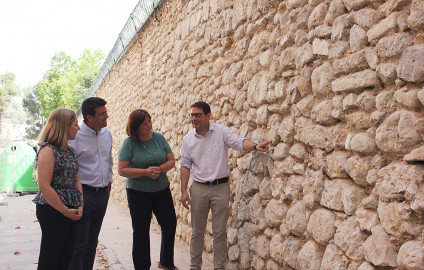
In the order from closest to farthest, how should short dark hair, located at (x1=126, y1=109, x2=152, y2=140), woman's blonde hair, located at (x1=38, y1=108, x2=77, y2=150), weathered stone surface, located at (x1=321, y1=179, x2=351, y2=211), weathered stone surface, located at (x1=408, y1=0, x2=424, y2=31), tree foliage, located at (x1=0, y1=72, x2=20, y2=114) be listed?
weathered stone surface, located at (x1=408, y1=0, x2=424, y2=31), weathered stone surface, located at (x1=321, y1=179, x2=351, y2=211), woman's blonde hair, located at (x1=38, y1=108, x2=77, y2=150), short dark hair, located at (x1=126, y1=109, x2=152, y2=140), tree foliage, located at (x1=0, y1=72, x2=20, y2=114)

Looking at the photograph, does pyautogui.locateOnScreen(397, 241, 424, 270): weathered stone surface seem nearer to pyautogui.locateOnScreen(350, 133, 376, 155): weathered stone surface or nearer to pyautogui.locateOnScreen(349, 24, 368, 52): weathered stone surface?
pyautogui.locateOnScreen(350, 133, 376, 155): weathered stone surface

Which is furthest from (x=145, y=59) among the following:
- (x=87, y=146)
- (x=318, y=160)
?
(x=318, y=160)

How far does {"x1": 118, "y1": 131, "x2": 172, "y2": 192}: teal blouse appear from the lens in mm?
4168

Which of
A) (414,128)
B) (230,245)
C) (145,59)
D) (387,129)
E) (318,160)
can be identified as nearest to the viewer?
(414,128)

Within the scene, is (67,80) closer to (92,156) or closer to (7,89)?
(7,89)

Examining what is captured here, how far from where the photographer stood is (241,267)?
4004 millimetres

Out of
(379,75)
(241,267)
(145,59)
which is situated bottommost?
(241,267)

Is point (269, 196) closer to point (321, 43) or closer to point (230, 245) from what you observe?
point (230, 245)

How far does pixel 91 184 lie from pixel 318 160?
77.0 inches

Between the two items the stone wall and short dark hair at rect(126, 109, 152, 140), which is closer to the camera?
the stone wall

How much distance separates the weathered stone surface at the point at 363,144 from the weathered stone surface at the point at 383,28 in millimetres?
547

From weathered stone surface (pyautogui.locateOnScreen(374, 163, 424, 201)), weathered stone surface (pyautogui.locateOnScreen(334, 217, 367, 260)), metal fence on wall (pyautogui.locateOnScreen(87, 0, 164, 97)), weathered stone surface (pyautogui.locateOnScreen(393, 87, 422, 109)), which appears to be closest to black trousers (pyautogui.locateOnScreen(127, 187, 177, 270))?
weathered stone surface (pyautogui.locateOnScreen(334, 217, 367, 260))

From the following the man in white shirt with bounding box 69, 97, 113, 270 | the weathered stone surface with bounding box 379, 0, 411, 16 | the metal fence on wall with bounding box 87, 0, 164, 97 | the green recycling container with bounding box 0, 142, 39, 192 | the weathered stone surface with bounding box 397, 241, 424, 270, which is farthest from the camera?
the green recycling container with bounding box 0, 142, 39, 192

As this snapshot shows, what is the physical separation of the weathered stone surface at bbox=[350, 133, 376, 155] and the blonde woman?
1.99 metres
